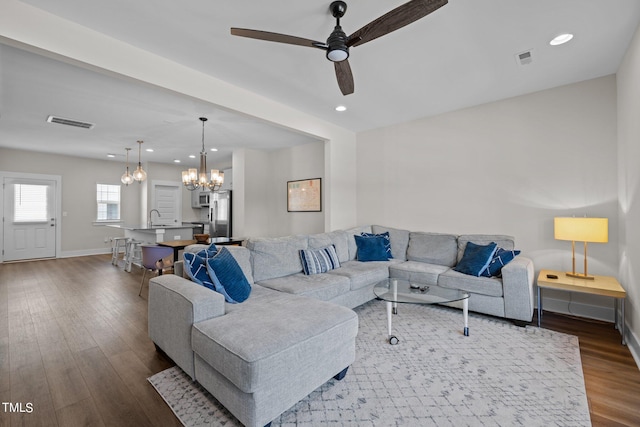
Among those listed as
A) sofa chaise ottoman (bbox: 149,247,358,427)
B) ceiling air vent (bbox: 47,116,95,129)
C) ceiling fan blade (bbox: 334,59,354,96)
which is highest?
ceiling air vent (bbox: 47,116,95,129)

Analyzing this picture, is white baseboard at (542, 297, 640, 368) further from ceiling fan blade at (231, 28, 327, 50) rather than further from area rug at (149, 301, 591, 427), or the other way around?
ceiling fan blade at (231, 28, 327, 50)

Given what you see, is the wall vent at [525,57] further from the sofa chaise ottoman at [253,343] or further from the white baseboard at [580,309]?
the sofa chaise ottoman at [253,343]

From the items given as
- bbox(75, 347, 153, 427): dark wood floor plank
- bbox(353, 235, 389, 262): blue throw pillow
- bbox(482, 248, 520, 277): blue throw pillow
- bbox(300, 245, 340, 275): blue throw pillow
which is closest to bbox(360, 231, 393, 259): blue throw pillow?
bbox(353, 235, 389, 262): blue throw pillow

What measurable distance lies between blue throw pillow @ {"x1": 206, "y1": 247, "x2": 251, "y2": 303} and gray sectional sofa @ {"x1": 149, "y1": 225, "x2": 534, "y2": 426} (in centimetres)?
9

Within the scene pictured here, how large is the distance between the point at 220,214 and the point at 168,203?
259cm

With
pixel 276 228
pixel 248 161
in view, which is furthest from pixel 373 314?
pixel 248 161

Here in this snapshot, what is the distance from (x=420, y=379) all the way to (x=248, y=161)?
5.59m

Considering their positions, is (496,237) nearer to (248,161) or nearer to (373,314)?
(373,314)

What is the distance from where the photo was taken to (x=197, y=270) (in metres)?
2.37

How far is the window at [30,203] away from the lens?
22.1 feet

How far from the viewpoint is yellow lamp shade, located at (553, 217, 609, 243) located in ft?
9.32

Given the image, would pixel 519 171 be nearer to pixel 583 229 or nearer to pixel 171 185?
pixel 583 229

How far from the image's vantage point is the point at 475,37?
2.46 meters

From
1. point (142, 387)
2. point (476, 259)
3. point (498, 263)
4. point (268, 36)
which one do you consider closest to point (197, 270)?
point (142, 387)
